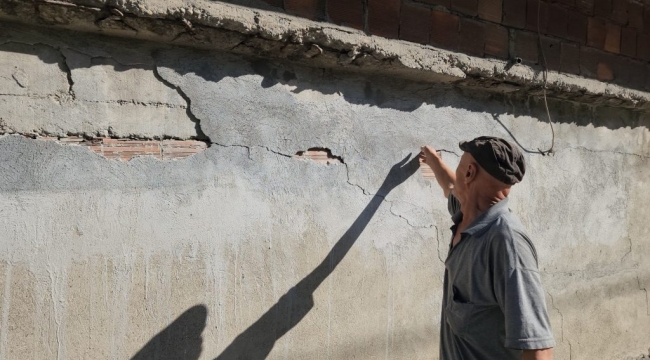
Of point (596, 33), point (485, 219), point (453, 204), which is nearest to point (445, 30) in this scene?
point (453, 204)

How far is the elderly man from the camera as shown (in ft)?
6.19

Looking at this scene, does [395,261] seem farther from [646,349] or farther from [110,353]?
[646,349]

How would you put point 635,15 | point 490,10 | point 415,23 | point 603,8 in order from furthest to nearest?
point 635,15, point 603,8, point 490,10, point 415,23

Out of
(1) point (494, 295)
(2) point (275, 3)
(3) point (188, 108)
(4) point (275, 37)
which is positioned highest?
(2) point (275, 3)

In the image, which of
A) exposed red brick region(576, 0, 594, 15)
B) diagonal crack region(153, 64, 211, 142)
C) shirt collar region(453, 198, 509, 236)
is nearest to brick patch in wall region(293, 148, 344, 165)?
diagonal crack region(153, 64, 211, 142)

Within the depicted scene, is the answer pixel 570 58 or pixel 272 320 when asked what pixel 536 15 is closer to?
pixel 570 58

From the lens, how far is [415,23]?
2836 mm

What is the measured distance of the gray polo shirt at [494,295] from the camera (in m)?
1.88

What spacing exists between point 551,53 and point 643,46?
1.15m

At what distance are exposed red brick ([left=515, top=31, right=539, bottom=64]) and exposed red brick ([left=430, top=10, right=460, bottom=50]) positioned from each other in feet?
1.63

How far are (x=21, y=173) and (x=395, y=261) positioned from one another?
68.9 inches

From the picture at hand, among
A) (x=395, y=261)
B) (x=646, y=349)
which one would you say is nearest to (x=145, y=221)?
(x=395, y=261)

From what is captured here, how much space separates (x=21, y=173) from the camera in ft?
6.41

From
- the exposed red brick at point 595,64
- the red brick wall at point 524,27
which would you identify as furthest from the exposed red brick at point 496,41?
the exposed red brick at point 595,64
